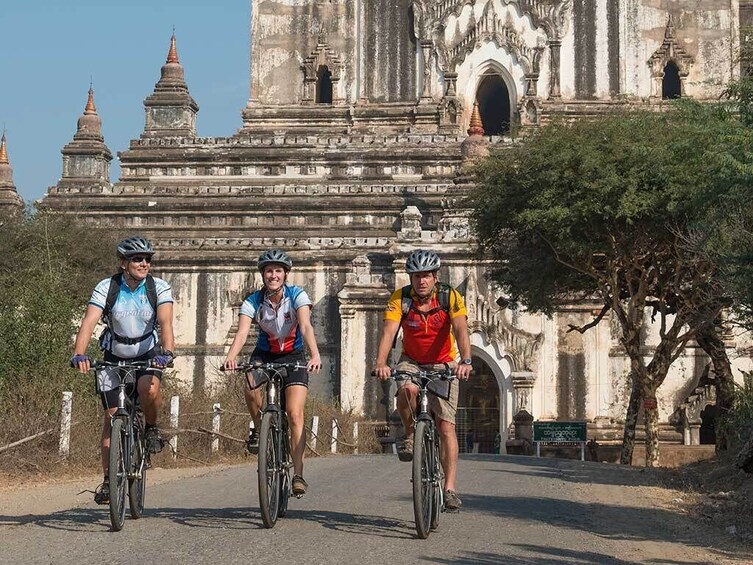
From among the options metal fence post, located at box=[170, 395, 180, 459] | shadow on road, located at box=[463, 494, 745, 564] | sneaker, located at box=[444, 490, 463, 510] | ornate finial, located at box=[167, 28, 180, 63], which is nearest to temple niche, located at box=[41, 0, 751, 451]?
ornate finial, located at box=[167, 28, 180, 63]

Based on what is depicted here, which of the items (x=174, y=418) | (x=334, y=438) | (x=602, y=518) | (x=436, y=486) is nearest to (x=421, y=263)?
(x=436, y=486)

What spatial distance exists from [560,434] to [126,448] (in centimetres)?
2138

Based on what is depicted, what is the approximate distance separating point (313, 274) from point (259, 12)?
1275cm

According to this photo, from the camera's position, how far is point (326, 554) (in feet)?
28.8

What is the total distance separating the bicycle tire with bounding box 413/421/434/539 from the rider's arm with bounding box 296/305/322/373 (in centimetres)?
90

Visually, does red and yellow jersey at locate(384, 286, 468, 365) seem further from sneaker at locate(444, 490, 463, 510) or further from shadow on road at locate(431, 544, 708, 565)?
shadow on road at locate(431, 544, 708, 565)

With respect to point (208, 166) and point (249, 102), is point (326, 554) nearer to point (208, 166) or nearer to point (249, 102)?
A: point (208, 166)

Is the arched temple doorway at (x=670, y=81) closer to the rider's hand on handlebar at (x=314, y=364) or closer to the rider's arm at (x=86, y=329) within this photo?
the rider's hand on handlebar at (x=314, y=364)

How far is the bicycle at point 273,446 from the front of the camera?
9.62 metres

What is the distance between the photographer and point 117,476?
9.45 meters

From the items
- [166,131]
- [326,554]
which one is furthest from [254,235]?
[326,554]

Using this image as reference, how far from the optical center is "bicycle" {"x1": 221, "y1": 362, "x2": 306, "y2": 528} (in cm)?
962

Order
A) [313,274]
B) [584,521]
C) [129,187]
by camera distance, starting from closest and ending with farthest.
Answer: [584,521] → [313,274] → [129,187]

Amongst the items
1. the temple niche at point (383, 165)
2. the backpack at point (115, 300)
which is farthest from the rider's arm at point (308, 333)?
the temple niche at point (383, 165)
